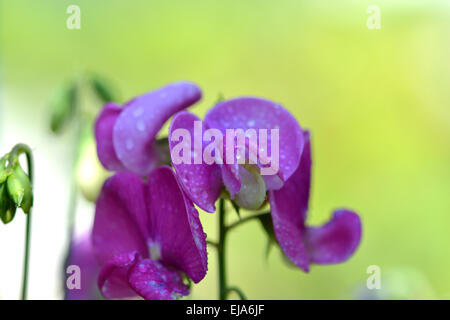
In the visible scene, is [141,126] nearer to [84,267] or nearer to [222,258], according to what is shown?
[222,258]

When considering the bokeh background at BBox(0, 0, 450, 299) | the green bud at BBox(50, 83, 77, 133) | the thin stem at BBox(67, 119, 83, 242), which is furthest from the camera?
the bokeh background at BBox(0, 0, 450, 299)

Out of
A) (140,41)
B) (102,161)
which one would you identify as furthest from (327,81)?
(102,161)

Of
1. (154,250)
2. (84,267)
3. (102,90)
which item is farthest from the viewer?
→ (102,90)

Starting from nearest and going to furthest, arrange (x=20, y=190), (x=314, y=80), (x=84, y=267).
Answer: (x=20, y=190)
(x=84, y=267)
(x=314, y=80)

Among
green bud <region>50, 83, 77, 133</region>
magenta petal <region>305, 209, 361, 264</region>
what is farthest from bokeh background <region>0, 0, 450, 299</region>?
magenta petal <region>305, 209, 361, 264</region>

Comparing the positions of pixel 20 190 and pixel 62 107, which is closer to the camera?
pixel 20 190

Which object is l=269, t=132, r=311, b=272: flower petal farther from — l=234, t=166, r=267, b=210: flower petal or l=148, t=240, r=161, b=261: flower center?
l=148, t=240, r=161, b=261: flower center

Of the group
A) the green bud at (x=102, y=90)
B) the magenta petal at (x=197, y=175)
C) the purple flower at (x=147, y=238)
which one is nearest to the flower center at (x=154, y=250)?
the purple flower at (x=147, y=238)

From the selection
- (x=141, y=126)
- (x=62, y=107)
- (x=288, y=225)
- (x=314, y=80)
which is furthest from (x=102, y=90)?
(x=314, y=80)
